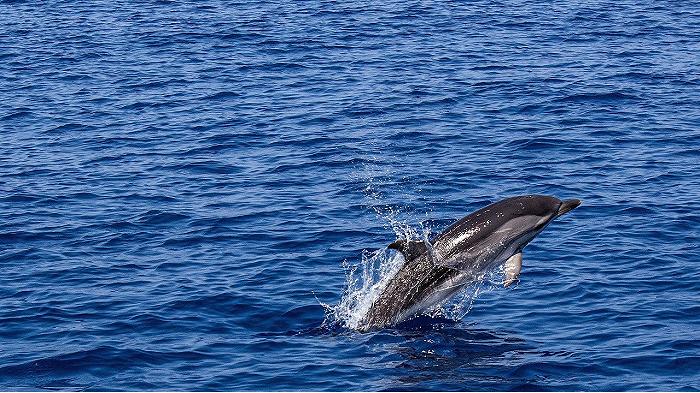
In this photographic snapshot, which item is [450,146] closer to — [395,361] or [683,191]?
→ [683,191]

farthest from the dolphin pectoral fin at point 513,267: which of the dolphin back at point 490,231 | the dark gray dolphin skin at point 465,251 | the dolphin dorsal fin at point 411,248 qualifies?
the dolphin dorsal fin at point 411,248

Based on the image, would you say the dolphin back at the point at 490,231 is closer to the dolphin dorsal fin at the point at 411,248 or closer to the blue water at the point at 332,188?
the dolphin dorsal fin at the point at 411,248

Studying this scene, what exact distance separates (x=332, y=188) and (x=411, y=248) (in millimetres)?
9357

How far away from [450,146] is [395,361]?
13.3 m

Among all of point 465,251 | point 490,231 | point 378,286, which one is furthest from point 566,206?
point 378,286

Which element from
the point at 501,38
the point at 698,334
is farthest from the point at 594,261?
the point at 501,38

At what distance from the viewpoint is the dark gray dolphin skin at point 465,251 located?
66.1 feet

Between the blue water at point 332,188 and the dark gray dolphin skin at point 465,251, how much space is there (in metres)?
0.69

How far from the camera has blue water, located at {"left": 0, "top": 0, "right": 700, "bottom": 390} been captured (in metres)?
19.8

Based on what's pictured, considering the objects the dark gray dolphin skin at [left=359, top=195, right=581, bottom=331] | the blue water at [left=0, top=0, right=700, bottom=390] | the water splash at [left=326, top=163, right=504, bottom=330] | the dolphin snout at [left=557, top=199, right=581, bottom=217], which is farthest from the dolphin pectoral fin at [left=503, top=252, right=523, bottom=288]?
the dolphin snout at [left=557, top=199, right=581, bottom=217]

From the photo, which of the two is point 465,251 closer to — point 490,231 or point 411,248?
point 490,231

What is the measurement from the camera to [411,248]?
1991cm

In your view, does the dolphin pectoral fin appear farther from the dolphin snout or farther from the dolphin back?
the dolphin snout

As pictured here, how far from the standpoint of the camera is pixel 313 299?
22.5m
